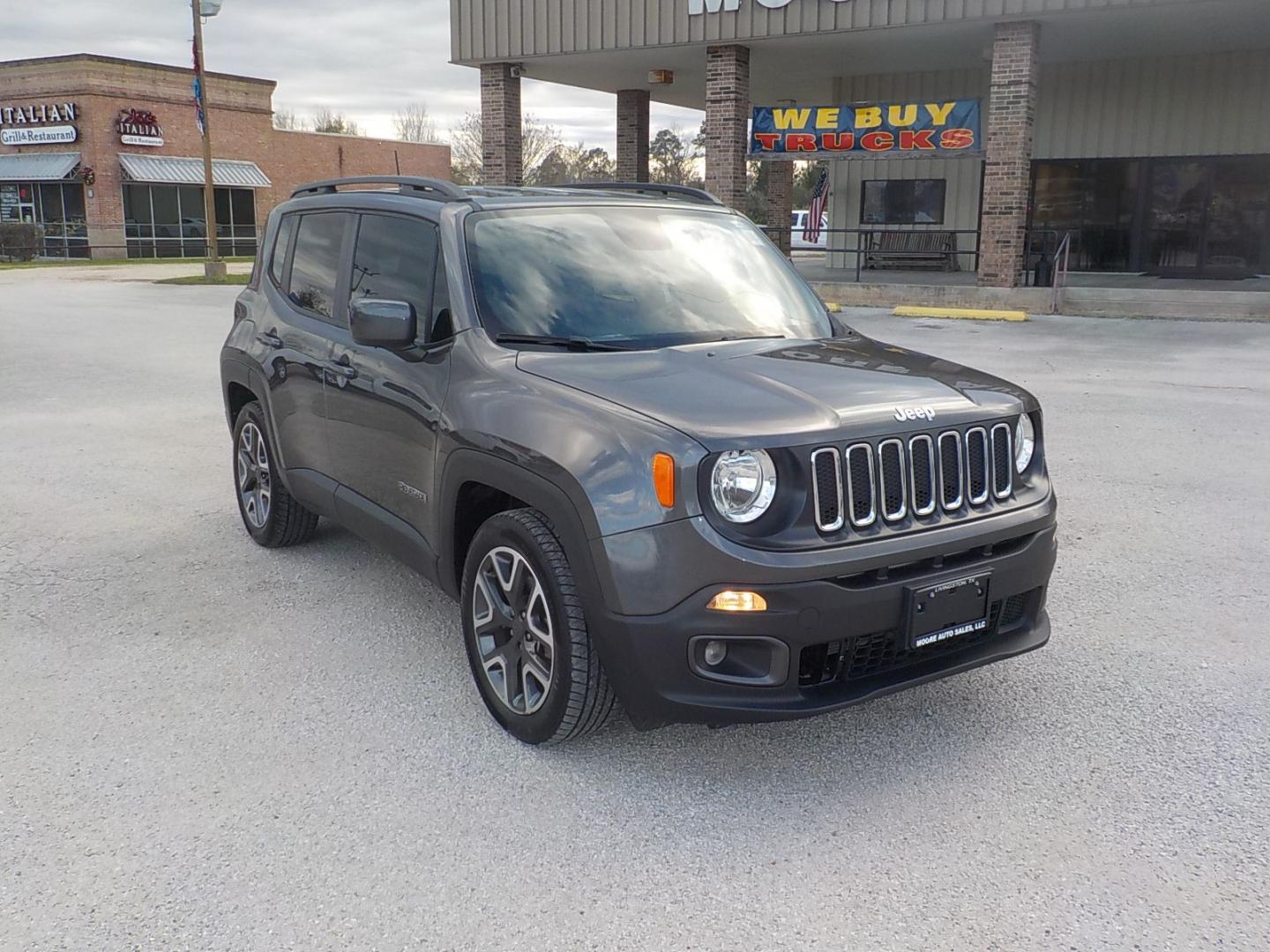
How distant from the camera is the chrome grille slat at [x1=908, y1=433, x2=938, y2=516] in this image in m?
3.45

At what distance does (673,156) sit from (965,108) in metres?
58.4

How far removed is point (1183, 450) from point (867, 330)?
9.15 meters

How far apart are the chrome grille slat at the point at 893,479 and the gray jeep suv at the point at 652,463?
10mm

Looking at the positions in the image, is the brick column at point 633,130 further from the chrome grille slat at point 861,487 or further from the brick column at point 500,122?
the chrome grille slat at point 861,487

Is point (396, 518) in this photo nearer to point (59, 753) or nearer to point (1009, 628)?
point (59, 753)

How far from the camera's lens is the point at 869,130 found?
21.5m

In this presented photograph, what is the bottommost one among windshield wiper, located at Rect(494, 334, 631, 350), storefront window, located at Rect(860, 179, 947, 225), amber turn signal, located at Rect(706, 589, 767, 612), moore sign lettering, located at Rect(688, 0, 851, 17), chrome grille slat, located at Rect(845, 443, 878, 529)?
amber turn signal, located at Rect(706, 589, 767, 612)

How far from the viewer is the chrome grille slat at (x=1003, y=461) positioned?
3703 mm

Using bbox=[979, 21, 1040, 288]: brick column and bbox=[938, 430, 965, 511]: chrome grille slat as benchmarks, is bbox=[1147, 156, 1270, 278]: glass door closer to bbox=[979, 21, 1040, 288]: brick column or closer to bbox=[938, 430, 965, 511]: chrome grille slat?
bbox=[979, 21, 1040, 288]: brick column

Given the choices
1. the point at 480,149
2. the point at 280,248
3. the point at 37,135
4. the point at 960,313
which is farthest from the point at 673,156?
the point at 280,248

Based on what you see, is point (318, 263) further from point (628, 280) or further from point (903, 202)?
point (903, 202)

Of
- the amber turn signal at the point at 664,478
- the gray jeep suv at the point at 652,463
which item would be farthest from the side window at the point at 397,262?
the amber turn signal at the point at 664,478


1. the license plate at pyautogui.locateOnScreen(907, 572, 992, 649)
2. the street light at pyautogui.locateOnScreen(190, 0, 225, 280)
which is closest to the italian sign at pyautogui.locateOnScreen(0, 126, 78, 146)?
the street light at pyautogui.locateOnScreen(190, 0, 225, 280)

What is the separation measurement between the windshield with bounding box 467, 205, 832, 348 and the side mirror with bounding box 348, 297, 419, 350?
0.29m
